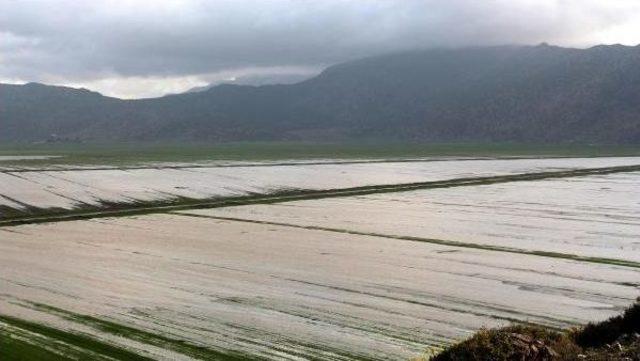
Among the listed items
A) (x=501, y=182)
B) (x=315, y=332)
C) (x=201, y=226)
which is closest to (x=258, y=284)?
(x=315, y=332)

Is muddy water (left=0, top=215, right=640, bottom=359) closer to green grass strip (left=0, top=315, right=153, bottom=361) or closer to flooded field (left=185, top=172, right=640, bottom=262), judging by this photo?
green grass strip (left=0, top=315, right=153, bottom=361)

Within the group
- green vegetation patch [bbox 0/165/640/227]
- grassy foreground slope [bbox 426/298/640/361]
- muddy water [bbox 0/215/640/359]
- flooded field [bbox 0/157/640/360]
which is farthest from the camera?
green vegetation patch [bbox 0/165/640/227]

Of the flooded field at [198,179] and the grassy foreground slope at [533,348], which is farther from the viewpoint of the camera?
the flooded field at [198,179]

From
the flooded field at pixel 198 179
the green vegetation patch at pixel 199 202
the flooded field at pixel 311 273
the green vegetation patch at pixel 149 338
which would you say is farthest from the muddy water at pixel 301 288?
the flooded field at pixel 198 179

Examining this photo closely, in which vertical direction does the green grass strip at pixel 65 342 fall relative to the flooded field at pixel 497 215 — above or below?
above

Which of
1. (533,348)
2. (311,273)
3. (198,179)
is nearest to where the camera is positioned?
(533,348)

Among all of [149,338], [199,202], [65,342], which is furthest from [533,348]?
[199,202]

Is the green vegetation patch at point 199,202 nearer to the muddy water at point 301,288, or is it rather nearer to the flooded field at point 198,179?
the flooded field at point 198,179

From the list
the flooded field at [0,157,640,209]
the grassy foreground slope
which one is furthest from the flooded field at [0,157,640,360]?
the grassy foreground slope

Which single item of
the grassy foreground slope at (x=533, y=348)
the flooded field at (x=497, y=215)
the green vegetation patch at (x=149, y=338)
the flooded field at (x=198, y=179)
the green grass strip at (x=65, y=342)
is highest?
the grassy foreground slope at (x=533, y=348)

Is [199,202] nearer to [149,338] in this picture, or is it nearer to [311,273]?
[311,273]
